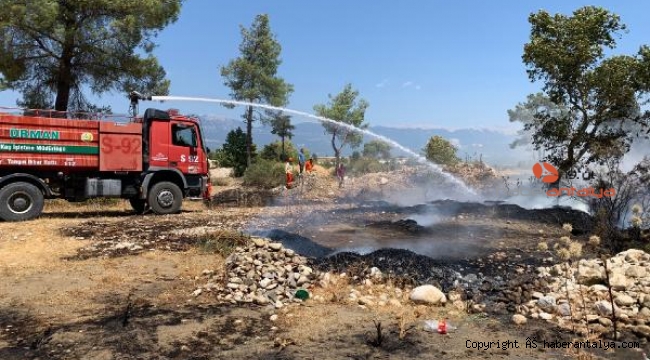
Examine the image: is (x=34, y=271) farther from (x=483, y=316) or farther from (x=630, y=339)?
(x=630, y=339)

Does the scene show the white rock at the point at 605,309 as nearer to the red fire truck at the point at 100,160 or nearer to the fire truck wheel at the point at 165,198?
the red fire truck at the point at 100,160

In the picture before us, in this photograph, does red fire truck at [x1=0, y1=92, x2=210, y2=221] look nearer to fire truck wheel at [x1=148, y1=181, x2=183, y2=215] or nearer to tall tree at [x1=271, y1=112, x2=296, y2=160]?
fire truck wheel at [x1=148, y1=181, x2=183, y2=215]

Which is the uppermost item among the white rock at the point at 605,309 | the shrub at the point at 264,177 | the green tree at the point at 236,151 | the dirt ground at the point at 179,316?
the green tree at the point at 236,151

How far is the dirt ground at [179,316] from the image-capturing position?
18.0 feet

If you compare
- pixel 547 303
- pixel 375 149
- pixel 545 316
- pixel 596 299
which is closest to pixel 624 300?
pixel 596 299

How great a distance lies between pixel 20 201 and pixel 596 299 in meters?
13.8

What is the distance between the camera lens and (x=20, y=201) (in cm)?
1359

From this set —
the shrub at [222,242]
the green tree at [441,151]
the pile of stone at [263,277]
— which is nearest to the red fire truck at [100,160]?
the shrub at [222,242]

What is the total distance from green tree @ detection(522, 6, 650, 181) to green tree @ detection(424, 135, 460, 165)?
663 inches

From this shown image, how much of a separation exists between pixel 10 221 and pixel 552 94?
691 inches

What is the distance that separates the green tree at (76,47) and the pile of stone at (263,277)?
1348cm

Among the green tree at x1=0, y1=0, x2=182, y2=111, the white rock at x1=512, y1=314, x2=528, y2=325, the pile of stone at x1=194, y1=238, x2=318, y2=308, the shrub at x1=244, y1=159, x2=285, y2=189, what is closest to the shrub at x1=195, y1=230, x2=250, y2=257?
the pile of stone at x1=194, y1=238, x2=318, y2=308

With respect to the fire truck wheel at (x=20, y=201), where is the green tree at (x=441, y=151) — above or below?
above

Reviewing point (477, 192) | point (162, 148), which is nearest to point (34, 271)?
point (162, 148)
